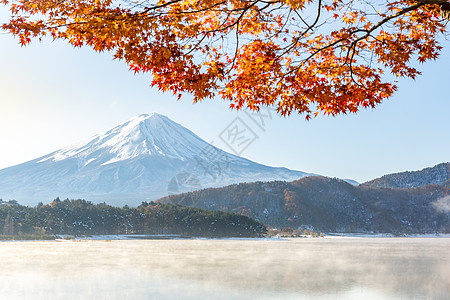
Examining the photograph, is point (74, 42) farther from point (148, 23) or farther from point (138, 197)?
point (138, 197)

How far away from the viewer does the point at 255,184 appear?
3004 inches

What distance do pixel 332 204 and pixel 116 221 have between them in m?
48.4

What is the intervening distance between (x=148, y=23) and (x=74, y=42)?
1118 mm

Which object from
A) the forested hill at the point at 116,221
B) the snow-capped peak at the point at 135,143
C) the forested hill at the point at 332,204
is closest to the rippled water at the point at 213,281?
the forested hill at the point at 116,221

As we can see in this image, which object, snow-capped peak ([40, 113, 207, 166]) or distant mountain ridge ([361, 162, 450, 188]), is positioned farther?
snow-capped peak ([40, 113, 207, 166])

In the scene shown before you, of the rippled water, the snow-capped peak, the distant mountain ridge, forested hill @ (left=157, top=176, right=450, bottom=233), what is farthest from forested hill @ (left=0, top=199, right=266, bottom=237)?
the snow-capped peak

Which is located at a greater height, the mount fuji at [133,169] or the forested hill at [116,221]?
the mount fuji at [133,169]

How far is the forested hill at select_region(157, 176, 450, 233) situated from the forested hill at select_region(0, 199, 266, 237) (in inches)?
1002

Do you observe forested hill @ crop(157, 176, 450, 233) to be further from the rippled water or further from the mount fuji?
the rippled water

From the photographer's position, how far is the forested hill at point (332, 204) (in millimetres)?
71250

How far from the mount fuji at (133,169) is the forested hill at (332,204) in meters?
51.7

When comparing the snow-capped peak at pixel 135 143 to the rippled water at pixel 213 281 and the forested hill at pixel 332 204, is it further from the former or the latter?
the rippled water at pixel 213 281

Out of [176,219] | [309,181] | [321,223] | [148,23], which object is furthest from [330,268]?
[309,181]

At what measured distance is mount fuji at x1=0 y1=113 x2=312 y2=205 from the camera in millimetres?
140125
